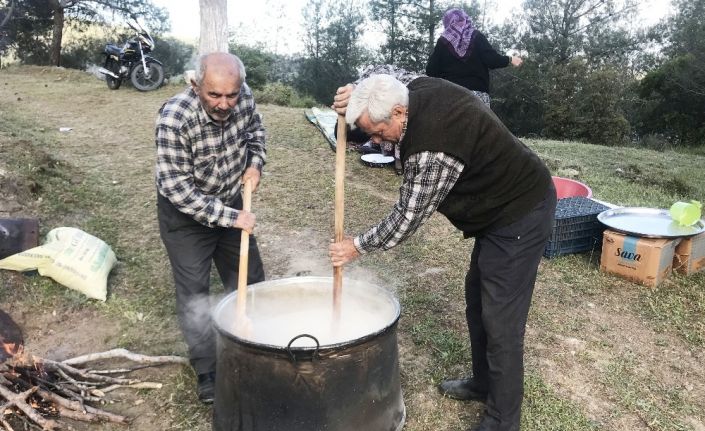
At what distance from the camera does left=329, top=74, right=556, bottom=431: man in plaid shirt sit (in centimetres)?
190

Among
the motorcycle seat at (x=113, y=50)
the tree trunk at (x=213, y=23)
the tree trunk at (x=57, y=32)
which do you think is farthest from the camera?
the tree trunk at (x=57, y=32)

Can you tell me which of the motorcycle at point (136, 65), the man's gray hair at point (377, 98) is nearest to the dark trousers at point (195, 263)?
the man's gray hair at point (377, 98)

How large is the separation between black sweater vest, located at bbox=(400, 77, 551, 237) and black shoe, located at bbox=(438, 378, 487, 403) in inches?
36.6

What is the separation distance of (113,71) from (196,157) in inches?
409

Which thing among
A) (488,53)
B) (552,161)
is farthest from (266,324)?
(552,161)

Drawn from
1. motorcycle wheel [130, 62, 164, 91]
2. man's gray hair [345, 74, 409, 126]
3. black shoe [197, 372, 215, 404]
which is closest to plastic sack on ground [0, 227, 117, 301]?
black shoe [197, 372, 215, 404]

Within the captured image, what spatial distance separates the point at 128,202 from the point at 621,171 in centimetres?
631

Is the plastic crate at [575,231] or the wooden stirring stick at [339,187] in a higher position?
the wooden stirring stick at [339,187]

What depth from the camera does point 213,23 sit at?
A: 888 cm

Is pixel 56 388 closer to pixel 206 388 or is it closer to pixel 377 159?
pixel 206 388

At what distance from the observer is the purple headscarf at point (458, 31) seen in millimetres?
5188

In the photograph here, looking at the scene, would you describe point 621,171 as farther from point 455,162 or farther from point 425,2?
point 425,2

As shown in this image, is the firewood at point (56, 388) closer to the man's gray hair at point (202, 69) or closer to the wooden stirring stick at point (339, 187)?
the wooden stirring stick at point (339, 187)

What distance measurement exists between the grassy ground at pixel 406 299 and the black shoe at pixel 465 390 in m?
0.05
